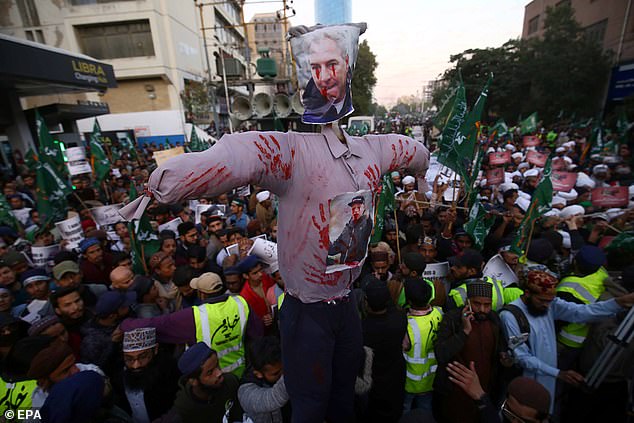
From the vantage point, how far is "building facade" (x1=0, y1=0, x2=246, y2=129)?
75.7 feet

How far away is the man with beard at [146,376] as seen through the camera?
7.80ft

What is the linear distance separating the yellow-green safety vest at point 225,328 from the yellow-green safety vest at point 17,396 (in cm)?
108

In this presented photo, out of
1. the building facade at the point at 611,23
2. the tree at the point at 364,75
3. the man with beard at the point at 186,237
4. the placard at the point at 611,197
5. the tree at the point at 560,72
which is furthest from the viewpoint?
the tree at the point at 364,75

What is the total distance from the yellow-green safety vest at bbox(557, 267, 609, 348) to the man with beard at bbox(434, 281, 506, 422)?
25.7 inches

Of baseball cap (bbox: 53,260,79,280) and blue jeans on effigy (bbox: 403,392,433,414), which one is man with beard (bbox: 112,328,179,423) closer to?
baseball cap (bbox: 53,260,79,280)

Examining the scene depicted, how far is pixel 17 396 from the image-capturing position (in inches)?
85.9

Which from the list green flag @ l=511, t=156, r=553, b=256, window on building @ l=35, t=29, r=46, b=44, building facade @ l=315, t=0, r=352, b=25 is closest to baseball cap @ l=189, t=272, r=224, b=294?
building facade @ l=315, t=0, r=352, b=25

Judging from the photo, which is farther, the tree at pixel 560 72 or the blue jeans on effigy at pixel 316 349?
the tree at pixel 560 72

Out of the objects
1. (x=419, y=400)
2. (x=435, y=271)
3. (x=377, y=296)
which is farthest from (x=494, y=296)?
(x=377, y=296)

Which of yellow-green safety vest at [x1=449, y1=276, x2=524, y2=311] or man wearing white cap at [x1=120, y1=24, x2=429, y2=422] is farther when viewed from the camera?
yellow-green safety vest at [x1=449, y1=276, x2=524, y2=311]

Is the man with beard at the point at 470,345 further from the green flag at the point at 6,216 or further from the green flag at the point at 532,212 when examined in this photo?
the green flag at the point at 6,216

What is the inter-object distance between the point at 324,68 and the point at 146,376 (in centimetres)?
249

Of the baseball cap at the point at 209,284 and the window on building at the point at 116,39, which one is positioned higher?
the window on building at the point at 116,39

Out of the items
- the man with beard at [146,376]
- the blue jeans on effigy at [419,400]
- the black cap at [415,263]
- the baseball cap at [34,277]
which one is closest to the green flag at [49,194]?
the baseball cap at [34,277]
